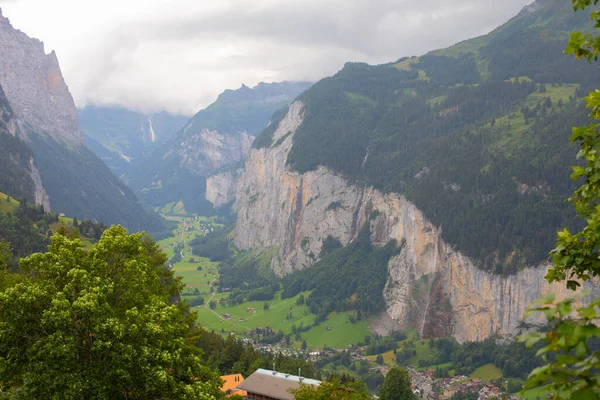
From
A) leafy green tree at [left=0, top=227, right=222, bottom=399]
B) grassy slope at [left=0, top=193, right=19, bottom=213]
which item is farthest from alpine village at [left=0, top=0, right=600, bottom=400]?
grassy slope at [left=0, top=193, right=19, bottom=213]

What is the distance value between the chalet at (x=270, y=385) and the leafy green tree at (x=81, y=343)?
157ft

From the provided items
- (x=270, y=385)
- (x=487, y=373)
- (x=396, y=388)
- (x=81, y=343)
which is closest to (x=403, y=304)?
(x=487, y=373)

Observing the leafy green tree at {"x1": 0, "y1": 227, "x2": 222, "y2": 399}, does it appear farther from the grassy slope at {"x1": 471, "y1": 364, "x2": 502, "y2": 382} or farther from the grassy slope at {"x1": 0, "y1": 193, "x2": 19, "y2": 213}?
the grassy slope at {"x1": 0, "y1": 193, "x2": 19, "y2": 213}

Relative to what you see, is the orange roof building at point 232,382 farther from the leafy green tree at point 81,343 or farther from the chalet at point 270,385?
the leafy green tree at point 81,343

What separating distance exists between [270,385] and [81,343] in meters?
52.9

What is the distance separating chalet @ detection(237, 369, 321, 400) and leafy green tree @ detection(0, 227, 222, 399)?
4779 centimetres

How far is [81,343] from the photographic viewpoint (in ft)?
68.4

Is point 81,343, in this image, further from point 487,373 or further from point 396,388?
point 487,373

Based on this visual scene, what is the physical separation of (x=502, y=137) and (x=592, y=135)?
184m

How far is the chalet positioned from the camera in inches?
2643

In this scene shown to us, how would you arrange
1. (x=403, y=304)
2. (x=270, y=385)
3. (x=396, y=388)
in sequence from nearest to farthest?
(x=270, y=385), (x=396, y=388), (x=403, y=304)

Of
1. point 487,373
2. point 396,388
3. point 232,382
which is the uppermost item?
point 396,388

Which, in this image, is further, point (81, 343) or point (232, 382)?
point (232, 382)

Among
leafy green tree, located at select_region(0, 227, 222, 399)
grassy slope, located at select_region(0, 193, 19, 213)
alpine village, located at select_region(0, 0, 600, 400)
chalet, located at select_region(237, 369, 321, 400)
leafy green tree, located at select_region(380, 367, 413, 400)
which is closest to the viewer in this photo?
alpine village, located at select_region(0, 0, 600, 400)
